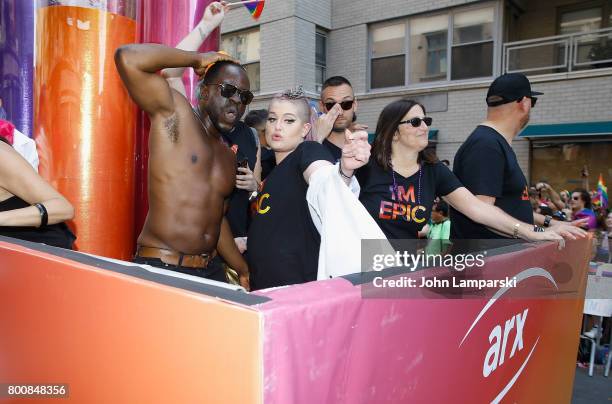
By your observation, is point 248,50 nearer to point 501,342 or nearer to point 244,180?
point 244,180

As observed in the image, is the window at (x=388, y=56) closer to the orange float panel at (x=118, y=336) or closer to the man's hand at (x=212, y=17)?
the man's hand at (x=212, y=17)

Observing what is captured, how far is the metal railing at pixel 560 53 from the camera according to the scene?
10.2m

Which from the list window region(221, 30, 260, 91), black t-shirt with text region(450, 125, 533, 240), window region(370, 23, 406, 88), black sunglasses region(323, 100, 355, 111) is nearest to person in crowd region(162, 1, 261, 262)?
black sunglasses region(323, 100, 355, 111)

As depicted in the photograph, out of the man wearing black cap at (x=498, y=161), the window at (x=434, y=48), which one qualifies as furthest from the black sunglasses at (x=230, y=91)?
the window at (x=434, y=48)

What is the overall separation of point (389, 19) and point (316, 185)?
11365 millimetres

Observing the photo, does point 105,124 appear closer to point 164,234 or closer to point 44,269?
point 164,234

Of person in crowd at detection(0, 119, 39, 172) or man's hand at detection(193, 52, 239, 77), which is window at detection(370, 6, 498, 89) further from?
person in crowd at detection(0, 119, 39, 172)

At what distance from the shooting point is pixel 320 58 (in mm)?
13023

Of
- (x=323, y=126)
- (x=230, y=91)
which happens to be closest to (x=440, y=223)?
(x=323, y=126)

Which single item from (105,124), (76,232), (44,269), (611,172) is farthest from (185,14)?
(611,172)

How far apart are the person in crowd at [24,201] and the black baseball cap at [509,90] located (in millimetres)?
2493

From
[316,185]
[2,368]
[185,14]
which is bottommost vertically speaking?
[2,368]

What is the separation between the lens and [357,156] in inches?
68.2

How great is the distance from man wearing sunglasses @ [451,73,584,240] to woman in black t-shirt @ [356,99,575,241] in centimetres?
22
